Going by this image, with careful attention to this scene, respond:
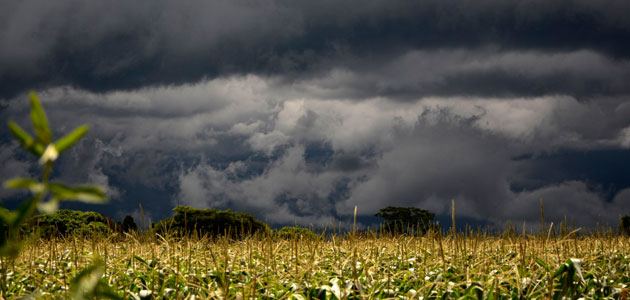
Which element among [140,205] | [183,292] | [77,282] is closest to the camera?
[77,282]

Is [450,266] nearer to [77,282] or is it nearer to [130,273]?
[130,273]

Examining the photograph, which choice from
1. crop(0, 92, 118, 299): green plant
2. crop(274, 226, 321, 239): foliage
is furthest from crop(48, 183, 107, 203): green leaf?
crop(274, 226, 321, 239): foliage

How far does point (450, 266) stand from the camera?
19.4ft

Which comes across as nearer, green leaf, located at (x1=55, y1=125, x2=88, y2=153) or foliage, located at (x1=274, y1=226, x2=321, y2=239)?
green leaf, located at (x1=55, y1=125, x2=88, y2=153)

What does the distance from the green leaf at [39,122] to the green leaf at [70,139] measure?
0.02 meters

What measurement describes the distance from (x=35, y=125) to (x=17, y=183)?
103 millimetres

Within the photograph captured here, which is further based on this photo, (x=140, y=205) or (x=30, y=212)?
(x=140, y=205)

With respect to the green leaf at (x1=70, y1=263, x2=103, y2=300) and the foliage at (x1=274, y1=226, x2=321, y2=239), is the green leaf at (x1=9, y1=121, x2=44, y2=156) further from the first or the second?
the foliage at (x1=274, y1=226, x2=321, y2=239)

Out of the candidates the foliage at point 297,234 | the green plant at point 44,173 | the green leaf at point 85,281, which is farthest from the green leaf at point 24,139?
the foliage at point 297,234

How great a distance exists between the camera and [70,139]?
0.70 m

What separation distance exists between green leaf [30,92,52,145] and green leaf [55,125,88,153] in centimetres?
2

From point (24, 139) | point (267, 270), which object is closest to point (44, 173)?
point (24, 139)

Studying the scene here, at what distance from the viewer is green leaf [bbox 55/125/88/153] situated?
694 millimetres

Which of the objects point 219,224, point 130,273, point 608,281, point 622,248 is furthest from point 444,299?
point 219,224
